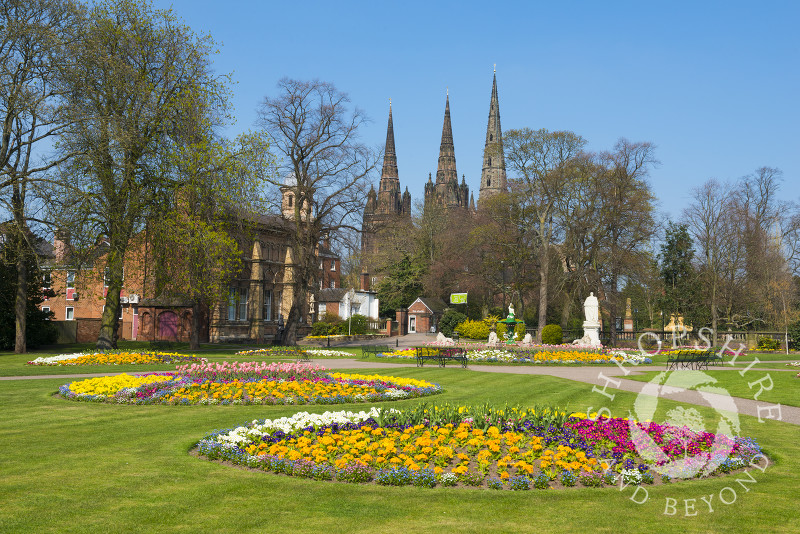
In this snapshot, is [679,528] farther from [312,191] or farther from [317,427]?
[312,191]

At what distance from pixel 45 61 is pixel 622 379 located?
26.4 metres

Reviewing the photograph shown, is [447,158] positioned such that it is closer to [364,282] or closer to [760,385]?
[364,282]

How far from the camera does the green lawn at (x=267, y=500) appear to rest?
639 centimetres

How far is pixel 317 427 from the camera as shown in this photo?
35.3ft

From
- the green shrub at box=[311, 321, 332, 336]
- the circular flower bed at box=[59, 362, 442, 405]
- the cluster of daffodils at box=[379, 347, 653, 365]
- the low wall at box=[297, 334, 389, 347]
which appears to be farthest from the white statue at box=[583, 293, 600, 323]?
the circular flower bed at box=[59, 362, 442, 405]

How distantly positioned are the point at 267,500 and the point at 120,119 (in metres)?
24.0

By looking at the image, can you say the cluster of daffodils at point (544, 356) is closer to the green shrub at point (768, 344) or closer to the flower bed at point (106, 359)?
the flower bed at point (106, 359)

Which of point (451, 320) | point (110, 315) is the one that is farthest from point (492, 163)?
point (110, 315)

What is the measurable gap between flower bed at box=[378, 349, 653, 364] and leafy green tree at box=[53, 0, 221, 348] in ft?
44.4

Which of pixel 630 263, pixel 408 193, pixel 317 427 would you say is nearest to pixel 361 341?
pixel 630 263

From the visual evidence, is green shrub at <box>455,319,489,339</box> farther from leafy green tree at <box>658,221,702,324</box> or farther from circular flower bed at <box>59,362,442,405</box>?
circular flower bed at <box>59,362,442,405</box>

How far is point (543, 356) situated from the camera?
32.1m

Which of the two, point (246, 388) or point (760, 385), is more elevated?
point (246, 388)

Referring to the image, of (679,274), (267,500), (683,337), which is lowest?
(267,500)
